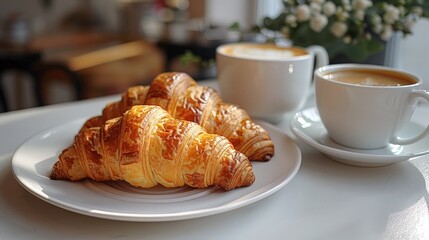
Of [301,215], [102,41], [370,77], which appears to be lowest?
[102,41]

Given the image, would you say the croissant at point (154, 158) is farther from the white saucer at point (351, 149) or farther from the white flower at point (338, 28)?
the white flower at point (338, 28)

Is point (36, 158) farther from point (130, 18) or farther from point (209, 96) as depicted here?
point (130, 18)

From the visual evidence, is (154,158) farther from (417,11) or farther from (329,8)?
(417,11)

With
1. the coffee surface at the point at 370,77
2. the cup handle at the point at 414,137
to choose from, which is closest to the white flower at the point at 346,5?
the coffee surface at the point at 370,77

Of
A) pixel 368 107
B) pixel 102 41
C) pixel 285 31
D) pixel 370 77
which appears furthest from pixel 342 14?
pixel 102 41

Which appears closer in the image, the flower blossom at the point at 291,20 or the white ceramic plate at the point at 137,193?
the white ceramic plate at the point at 137,193
